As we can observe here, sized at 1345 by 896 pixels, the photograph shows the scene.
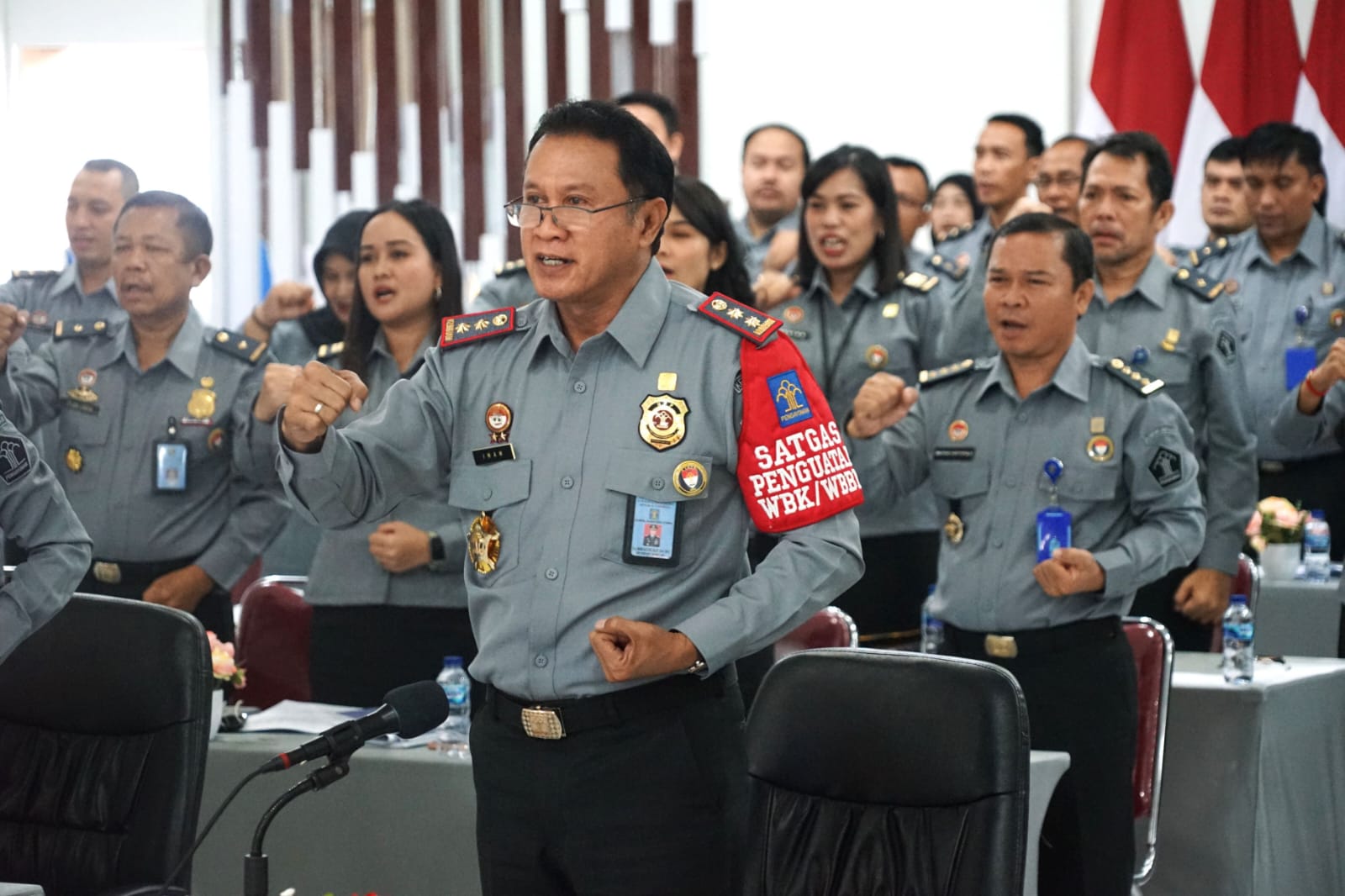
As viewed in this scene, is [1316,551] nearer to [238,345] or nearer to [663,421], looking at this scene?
[238,345]

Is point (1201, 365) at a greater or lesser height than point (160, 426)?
greater

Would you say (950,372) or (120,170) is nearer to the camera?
(950,372)

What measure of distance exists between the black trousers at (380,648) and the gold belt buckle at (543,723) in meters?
1.45

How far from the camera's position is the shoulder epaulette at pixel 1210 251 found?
5641 mm

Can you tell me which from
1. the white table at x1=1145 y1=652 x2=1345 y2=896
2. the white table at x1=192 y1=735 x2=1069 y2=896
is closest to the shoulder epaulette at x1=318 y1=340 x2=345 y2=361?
the white table at x1=192 y1=735 x2=1069 y2=896

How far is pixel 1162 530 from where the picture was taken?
328 centimetres

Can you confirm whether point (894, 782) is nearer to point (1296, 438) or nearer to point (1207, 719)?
point (1207, 719)

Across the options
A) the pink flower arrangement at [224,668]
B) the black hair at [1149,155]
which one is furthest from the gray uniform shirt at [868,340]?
the pink flower arrangement at [224,668]

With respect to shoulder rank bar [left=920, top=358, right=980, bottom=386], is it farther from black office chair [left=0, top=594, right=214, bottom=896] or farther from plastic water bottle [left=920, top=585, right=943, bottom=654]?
black office chair [left=0, top=594, right=214, bottom=896]

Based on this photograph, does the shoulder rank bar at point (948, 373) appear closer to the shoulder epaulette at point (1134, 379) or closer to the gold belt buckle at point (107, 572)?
the shoulder epaulette at point (1134, 379)

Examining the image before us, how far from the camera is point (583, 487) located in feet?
7.06

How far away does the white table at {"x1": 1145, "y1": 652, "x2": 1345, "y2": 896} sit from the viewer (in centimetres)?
359

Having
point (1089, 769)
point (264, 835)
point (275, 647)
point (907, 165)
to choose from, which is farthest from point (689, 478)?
point (907, 165)

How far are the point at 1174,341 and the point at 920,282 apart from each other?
0.66 m
